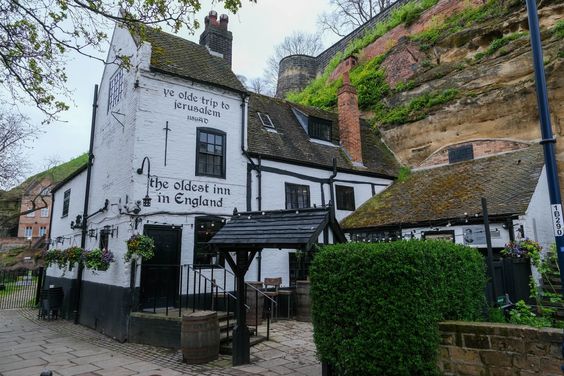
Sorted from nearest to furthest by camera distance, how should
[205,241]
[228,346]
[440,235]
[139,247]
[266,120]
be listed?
[228,346] < [139,247] < [205,241] < [440,235] < [266,120]

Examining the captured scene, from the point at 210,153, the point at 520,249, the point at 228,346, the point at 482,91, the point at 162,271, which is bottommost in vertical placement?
the point at 228,346

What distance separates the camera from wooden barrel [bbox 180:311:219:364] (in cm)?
746

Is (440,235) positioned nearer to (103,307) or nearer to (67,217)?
(103,307)

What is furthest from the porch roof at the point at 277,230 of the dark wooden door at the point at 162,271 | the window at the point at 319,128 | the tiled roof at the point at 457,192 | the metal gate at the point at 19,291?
the metal gate at the point at 19,291

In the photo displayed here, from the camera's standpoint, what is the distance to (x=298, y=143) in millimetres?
15570

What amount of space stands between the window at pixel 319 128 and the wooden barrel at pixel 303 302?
24.5 ft

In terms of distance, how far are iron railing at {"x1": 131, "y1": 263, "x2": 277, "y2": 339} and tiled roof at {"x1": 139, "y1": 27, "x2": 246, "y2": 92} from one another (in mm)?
5934

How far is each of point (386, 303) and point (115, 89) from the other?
12.0m

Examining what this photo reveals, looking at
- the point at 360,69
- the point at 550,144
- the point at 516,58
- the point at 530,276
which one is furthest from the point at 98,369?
the point at 360,69

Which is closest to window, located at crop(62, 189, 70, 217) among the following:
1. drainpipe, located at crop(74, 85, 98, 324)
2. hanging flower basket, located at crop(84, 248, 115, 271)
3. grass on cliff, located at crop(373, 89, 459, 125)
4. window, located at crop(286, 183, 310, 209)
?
drainpipe, located at crop(74, 85, 98, 324)

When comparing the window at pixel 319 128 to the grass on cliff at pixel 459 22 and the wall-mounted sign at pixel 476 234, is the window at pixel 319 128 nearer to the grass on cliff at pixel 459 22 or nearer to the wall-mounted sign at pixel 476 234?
the wall-mounted sign at pixel 476 234

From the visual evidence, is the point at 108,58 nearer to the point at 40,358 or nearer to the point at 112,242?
the point at 112,242

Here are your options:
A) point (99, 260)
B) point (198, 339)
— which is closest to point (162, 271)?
point (99, 260)

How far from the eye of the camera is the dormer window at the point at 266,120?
1553 centimetres
